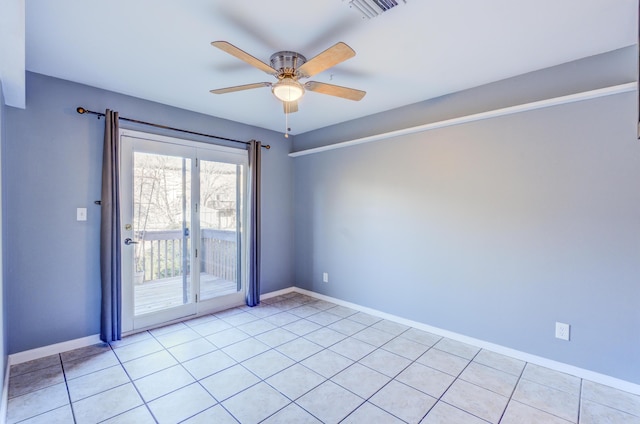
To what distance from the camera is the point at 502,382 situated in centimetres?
236

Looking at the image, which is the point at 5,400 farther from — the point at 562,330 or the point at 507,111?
the point at 507,111

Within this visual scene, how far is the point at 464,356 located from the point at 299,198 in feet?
10.1

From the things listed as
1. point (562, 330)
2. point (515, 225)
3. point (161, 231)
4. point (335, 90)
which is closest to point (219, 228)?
point (161, 231)

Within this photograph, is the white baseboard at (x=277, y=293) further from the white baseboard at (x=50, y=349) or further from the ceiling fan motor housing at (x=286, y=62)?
the ceiling fan motor housing at (x=286, y=62)

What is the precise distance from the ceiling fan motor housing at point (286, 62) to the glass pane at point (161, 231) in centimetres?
191

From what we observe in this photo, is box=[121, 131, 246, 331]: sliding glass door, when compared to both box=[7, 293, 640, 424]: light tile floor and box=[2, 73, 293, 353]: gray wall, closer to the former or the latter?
box=[2, 73, 293, 353]: gray wall

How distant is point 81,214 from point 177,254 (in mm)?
1055

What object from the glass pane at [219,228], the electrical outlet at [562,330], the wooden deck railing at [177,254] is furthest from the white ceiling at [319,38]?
the electrical outlet at [562,330]

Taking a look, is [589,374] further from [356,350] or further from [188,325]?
[188,325]

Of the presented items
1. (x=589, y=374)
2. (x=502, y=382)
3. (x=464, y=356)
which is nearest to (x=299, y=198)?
(x=464, y=356)

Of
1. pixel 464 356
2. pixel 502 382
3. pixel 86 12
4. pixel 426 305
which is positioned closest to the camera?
pixel 86 12

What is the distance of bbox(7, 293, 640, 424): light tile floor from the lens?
1.98 metres

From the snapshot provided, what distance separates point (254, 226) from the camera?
415 centimetres

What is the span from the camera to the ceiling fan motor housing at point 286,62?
7.54ft
